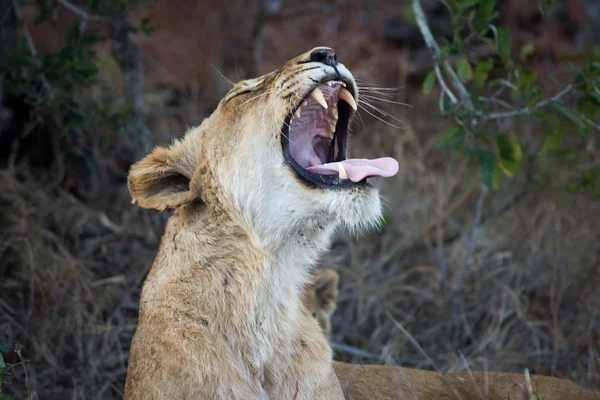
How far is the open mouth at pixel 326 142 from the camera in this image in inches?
106

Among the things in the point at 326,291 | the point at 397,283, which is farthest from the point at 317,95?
the point at 397,283

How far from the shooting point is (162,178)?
9.54 ft

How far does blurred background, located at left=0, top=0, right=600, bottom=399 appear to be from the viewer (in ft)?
12.6

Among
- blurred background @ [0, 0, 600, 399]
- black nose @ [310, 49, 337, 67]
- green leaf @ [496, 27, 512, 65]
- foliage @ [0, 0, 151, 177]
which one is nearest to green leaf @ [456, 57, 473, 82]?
blurred background @ [0, 0, 600, 399]

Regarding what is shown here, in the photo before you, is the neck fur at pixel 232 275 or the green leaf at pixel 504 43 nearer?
the neck fur at pixel 232 275

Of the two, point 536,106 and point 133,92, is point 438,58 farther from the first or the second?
point 133,92

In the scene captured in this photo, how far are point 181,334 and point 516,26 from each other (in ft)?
23.7

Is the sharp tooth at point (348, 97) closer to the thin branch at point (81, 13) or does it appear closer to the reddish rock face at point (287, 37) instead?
the thin branch at point (81, 13)

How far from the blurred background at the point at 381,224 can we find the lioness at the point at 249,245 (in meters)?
0.40

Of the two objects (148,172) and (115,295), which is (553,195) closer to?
(115,295)

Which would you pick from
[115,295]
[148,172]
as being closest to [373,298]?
[115,295]

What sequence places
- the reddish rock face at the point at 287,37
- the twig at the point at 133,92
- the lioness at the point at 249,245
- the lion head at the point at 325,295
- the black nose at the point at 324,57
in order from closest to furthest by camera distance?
the lioness at the point at 249,245 → the black nose at the point at 324,57 → the lion head at the point at 325,295 → the twig at the point at 133,92 → the reddish rock face at the point at 287,37

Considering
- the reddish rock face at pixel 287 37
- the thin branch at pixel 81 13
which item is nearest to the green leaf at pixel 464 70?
the thin branch at pixel 81 13

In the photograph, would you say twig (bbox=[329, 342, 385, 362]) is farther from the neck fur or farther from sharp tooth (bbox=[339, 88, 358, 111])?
sharp tooth (bbox=[339, 88, 358, 111])
